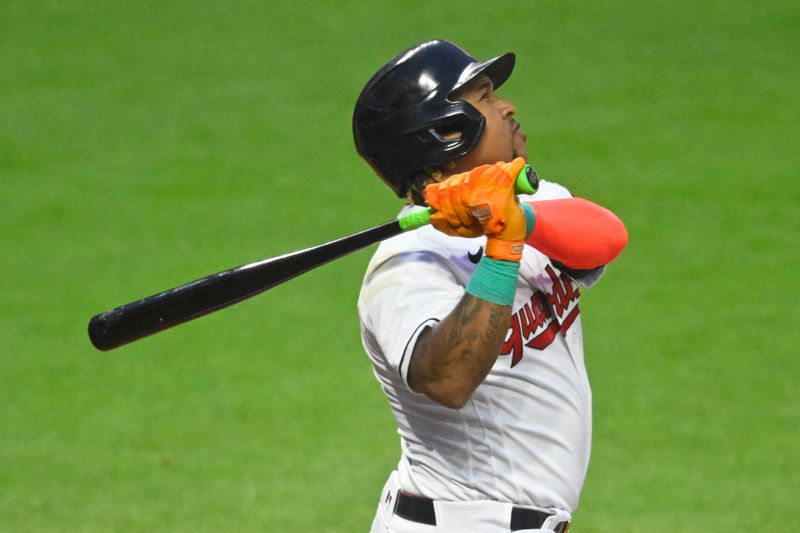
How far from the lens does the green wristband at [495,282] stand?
289 centimetres

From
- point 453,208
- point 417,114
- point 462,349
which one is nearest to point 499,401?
point 462,349

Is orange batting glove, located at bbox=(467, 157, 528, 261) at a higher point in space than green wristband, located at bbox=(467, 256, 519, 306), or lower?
higher

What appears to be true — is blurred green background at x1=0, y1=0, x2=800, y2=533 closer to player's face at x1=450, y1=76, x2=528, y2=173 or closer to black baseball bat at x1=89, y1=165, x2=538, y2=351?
black baseball bat at x1=89, y1=165, x2=538, y2=351

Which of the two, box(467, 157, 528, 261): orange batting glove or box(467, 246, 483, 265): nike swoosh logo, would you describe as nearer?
box(467, 157, 528, 261): orange batting glove

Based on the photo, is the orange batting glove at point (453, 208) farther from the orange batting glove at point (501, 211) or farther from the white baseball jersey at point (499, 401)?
the white baseball jersey at point (499, 401)

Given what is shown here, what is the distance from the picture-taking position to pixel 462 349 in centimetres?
288

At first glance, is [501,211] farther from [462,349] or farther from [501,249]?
[462,349]

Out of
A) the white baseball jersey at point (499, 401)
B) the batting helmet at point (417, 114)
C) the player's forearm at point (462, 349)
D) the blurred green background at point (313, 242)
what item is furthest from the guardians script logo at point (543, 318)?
the blurred green background at point (313, 242)

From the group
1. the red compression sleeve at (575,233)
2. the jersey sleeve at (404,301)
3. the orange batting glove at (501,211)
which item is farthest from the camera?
the red compression sleeve at (575,233)

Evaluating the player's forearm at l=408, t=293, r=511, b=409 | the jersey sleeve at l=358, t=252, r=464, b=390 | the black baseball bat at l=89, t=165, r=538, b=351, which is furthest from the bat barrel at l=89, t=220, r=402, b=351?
the player's forearm at l=408, t=293, r=511, b=409

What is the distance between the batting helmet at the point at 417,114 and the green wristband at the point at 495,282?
0.46 metres

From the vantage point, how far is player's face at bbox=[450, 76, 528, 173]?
10.8 ft

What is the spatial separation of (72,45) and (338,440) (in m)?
6.46

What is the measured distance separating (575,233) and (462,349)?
0.54 metres
